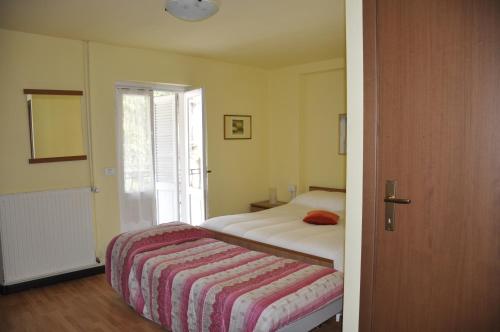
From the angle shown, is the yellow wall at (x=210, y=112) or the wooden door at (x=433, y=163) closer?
the wooden door at (x=433, y=163)

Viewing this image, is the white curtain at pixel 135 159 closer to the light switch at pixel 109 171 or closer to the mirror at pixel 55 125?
the light switch at pixel 109 171

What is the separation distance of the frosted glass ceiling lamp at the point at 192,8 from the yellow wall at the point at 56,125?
1.88 meters

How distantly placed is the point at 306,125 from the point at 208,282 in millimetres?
3457

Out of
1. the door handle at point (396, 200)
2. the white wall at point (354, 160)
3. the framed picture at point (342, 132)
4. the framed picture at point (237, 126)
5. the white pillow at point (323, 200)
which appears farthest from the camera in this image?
the framed picture at point (237, 126)

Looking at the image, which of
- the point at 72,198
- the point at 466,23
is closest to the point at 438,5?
the point at 466,23

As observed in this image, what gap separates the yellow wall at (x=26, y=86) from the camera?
11.1 feet

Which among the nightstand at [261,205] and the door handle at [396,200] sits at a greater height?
the door handle at [396,200]

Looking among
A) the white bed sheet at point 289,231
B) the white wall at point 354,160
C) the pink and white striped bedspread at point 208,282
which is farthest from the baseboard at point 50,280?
the white wall at point 354,160

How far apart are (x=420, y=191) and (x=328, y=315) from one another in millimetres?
1298

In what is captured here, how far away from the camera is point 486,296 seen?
130cm

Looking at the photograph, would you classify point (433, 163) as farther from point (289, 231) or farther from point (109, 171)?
point (109, 171)

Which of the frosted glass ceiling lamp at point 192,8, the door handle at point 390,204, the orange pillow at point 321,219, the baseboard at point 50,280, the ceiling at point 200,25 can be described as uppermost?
the ceiling at point 200,25

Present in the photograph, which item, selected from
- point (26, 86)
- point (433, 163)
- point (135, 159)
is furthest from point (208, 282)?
point (26, 86)

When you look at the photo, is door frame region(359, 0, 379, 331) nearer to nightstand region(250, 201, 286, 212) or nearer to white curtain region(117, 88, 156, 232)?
white curtain region(117, 88, 156, 232)
